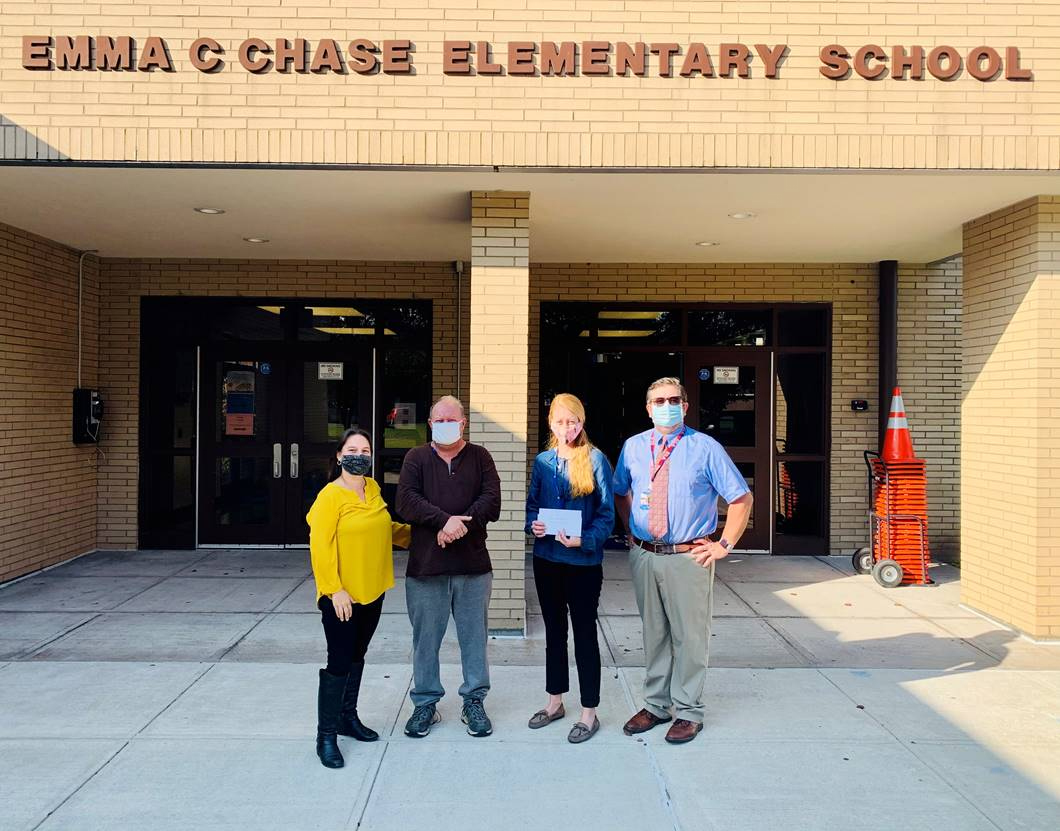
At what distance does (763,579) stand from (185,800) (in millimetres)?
5980

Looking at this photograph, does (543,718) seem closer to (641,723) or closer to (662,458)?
(641,723)

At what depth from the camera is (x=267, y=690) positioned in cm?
488

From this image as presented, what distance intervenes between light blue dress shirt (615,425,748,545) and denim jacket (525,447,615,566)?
0.19 m

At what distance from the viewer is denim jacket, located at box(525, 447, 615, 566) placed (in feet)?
13.6

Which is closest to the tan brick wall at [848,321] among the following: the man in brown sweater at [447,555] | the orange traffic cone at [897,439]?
the orange traffic cone at [897,439]

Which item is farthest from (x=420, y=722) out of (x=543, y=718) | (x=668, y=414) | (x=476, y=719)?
(x=668, y=414)

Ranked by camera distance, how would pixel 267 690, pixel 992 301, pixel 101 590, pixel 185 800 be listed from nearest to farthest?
pixel 185 800 < pixel 267 690 < pixel 992 301 < pixel 101 590

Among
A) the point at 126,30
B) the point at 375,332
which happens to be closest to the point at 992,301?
the point at 375,332

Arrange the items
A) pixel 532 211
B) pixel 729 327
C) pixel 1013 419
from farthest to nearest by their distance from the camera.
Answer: pixel 729 327 < pixel 532 211 < pixel 1013 419

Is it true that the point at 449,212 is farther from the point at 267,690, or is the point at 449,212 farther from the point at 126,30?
the point at 267,690

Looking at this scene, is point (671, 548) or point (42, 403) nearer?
point (671, 548)

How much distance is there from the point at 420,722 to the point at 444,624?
1.67ft

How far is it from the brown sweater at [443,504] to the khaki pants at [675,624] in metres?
0.89

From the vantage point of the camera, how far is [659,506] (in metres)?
4.24
